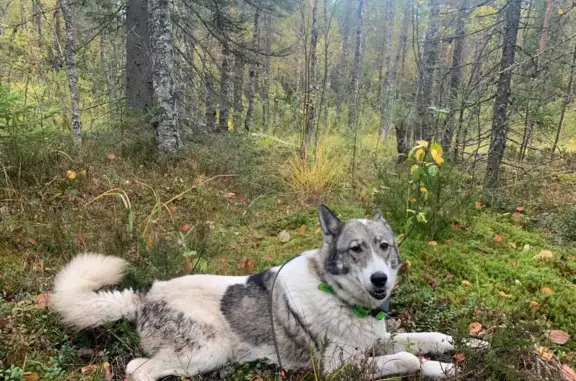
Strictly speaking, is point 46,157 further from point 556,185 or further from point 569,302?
point 556,185

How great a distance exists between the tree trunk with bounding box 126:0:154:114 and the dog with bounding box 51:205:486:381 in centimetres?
681

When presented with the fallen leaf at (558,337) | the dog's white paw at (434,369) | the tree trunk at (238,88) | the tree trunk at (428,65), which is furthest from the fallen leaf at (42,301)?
the tree trunk at (428,65)

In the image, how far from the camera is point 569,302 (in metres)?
3.54

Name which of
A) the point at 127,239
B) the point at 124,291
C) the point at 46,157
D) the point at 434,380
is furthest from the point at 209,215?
the point at 434,380

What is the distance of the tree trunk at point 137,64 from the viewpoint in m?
8.97

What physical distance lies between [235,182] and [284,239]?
207 cm

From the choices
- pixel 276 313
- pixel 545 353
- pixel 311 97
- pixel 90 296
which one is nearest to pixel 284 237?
pixel 276 313

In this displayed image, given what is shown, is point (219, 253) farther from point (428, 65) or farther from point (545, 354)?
point (428, 65)

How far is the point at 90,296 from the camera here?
115 inches

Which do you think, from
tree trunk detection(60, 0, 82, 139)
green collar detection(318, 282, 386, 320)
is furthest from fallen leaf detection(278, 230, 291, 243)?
tree trunk detection(60, 0, 82, 139)

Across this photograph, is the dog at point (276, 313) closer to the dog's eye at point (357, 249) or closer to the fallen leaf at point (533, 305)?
the dog's eye at point (357, 249)

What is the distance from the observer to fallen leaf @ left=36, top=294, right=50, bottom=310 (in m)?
3.13

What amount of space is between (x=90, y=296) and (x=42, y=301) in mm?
624

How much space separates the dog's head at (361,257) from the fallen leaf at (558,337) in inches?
53.0
